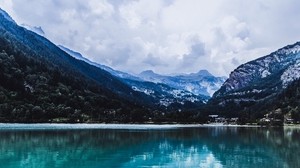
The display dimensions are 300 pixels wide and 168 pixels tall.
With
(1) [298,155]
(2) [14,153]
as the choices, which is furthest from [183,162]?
(2) [14,153]

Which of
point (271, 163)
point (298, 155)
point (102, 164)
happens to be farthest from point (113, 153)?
point (298, 155)

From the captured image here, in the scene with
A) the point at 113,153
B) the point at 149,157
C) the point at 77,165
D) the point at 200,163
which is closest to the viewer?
the point at 77,165

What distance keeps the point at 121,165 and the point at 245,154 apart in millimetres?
28643

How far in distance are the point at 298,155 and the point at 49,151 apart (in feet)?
151

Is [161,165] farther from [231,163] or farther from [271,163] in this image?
[271,163]

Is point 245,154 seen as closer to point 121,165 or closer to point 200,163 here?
point 200,163

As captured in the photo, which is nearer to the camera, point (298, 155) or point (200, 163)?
point (200, 163)

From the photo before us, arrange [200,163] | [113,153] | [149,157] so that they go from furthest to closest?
[113,153] < [149,157] < [200,163]

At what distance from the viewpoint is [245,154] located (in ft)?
253

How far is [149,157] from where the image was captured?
231ft

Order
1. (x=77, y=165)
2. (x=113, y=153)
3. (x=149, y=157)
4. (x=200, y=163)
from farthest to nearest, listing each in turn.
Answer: (x=113, y=153)
(x=149, y=157)
(x=200, y=163)
(x=77, y=165)

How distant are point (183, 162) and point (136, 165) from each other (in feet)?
28.0

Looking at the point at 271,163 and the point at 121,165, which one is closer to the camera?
the point at 121,165

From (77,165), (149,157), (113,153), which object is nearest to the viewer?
(77,165)
